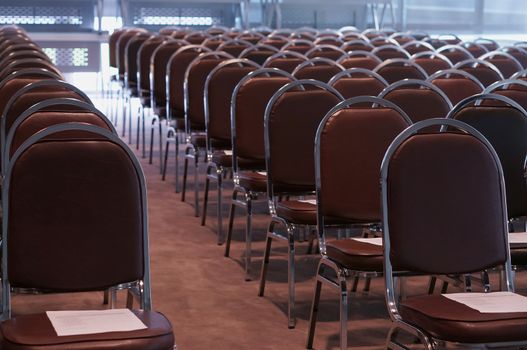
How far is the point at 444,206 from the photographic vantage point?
3.80 metres

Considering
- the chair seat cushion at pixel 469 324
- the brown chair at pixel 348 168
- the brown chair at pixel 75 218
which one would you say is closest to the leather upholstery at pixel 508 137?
the brown chair at pixel 348 168

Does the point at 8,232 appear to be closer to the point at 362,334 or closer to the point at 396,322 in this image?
the point at 396,322

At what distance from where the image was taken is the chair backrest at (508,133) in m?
4.78

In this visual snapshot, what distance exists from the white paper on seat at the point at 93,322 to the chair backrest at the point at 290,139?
6.51 ft

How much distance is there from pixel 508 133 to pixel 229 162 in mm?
2279

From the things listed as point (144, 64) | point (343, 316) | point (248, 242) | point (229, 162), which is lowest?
point (248, 242)

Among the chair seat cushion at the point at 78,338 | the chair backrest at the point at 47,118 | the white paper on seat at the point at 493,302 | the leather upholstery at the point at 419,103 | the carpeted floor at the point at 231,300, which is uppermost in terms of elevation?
the chair backrest at the point at 47,118

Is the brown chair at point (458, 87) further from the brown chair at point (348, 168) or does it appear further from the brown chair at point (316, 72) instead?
the brown chair at point (348, 168)

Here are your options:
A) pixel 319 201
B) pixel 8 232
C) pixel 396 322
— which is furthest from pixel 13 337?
pixel 319 201

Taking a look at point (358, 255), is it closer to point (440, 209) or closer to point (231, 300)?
point (440, 209)

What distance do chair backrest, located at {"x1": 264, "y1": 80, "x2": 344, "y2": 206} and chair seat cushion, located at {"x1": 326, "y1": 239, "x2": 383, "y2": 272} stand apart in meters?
0.98

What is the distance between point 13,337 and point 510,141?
2.56m

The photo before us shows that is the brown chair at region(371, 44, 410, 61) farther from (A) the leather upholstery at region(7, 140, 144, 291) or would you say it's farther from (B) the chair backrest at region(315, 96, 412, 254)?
(A) the leather upholstery at region(7, 140, 144, 291)

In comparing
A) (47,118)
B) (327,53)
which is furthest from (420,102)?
(327,53)
